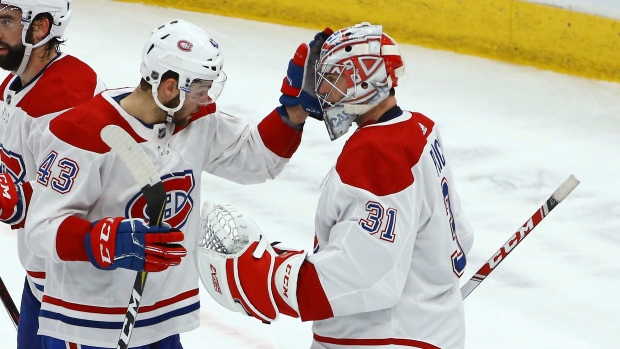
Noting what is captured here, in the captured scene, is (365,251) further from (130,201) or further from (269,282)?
(130,201)

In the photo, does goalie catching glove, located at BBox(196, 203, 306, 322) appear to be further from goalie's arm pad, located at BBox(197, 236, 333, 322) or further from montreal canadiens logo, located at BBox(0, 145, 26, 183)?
montreal canadiens logo, located at BBox(0, 145, 26, 183)

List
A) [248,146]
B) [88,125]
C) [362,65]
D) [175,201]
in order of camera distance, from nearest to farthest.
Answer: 1. [362,65]
2. [88,125]
3. [175,201]
4. [248,146]

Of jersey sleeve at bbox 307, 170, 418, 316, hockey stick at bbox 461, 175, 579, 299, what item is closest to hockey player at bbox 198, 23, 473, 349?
jersey sleeve at bbox 307, 170, 418, 316

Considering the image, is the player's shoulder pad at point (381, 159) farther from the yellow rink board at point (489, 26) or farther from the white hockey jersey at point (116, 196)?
the yellow rink board at point (489, 26)

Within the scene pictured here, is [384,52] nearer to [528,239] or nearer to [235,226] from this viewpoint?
[235,226]

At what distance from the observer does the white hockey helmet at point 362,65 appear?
198 centimetres

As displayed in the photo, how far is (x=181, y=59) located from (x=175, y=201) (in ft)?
1.07

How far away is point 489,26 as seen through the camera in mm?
5352

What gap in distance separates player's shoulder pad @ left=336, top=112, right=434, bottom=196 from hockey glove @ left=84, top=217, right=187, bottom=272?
0.40m

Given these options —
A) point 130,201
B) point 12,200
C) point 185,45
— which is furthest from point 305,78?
point 12,200

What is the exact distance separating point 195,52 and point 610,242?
2245 millimetres

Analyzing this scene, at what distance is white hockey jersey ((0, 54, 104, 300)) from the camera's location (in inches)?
94.2

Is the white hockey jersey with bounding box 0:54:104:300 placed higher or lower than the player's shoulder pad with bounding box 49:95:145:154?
lower

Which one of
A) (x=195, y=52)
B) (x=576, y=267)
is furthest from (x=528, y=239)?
(x=195, y=52)
